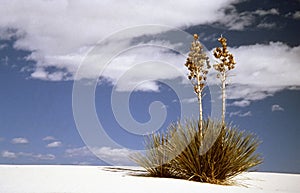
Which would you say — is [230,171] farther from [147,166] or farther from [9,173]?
[9,173]

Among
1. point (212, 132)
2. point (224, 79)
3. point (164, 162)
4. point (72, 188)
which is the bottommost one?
point (72, 188)

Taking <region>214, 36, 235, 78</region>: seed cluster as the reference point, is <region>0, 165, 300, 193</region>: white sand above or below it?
below

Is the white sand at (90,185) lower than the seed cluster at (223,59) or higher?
lower

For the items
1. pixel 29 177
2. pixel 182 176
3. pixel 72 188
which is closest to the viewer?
pixel 72 188

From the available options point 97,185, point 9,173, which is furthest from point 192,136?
point 9,173

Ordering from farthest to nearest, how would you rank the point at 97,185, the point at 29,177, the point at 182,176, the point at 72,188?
the point at 182,176 → the point at 29,177 → the point at 97,185 → the point at 72,188

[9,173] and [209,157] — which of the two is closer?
[209,157]

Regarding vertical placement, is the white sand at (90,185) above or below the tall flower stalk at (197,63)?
below

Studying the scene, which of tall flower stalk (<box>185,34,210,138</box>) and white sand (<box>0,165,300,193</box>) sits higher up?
tall flower stalk (<box>185,34,210,138</box>)

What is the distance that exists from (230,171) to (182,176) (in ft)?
1.78

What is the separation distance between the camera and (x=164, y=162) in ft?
16.6

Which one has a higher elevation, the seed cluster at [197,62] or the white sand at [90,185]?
the seed cluster at [197,62]

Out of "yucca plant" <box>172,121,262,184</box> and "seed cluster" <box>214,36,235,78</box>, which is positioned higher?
"seed cluster" <box>214,36,235,78</box>

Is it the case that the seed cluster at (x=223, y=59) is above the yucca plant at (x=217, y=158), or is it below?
above
